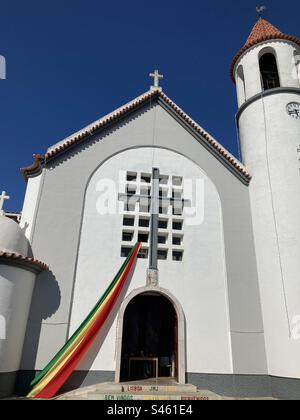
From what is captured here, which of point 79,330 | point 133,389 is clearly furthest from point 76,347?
point 133,389

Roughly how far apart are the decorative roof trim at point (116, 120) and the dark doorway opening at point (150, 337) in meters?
6.22

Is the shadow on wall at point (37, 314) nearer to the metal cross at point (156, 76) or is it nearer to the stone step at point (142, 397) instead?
the stone step at point (142, 397)

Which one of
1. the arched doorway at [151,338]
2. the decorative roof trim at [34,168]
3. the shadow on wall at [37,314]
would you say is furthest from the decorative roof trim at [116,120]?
the arched doorway at [151,338]

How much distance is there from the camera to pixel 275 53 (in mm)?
13438

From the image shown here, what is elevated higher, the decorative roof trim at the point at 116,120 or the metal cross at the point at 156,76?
the metal cross at the point at 156,76

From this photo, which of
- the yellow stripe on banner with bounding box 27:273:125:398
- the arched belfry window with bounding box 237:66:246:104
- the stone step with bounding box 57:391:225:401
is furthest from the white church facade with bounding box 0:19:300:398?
the stone step with bounding box 57:391:225:401

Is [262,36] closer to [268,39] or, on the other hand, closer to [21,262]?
[268,39]

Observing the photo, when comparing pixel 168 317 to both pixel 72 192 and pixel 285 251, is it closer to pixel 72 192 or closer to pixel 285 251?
pixel 285 251

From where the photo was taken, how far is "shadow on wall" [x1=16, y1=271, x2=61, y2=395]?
8250 mm

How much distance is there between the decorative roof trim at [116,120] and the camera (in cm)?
1115

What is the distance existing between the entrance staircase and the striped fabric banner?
47 centimetres

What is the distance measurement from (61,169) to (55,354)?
6186mm

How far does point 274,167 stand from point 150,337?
816 centimetres

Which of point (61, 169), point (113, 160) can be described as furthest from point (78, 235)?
point (113, 160)
